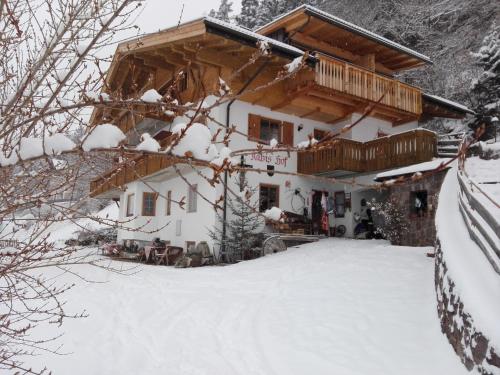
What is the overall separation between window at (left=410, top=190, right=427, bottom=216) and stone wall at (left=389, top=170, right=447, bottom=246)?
0.12 metres

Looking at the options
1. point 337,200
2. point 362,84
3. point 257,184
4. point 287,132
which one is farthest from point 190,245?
point 362,84

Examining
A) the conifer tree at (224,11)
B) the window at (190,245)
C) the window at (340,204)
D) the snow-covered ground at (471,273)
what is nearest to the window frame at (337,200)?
the window at (340,204)

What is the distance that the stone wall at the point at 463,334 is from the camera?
154 inches

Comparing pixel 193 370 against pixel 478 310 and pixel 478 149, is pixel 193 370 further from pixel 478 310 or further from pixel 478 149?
pixel 478 149

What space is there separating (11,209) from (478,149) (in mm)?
14063

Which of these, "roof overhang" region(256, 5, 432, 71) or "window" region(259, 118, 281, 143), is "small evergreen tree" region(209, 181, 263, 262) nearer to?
"window" region(259, 118, 281, 143)

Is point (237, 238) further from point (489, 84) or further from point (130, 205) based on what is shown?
point (489, 84)

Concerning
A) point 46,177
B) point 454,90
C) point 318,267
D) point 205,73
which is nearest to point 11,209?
point 46,177

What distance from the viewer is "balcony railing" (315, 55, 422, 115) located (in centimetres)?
1561

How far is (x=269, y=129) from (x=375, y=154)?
4159 mm

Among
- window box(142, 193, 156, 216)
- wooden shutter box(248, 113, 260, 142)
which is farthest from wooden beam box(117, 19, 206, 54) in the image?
window box(142, 193, 156, 216)

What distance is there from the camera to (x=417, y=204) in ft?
42.9

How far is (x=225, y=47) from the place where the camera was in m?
13.9

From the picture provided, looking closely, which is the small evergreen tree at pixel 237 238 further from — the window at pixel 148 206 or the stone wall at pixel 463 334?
the stone wall at pixel 463 334
